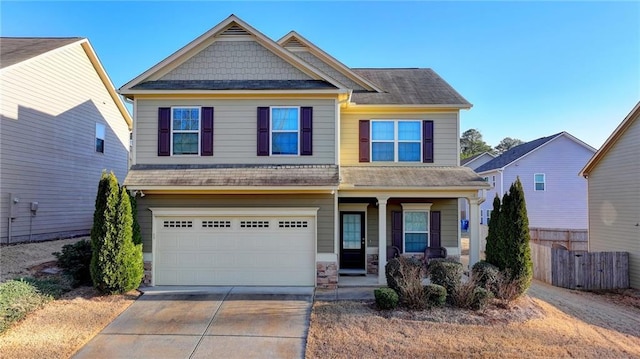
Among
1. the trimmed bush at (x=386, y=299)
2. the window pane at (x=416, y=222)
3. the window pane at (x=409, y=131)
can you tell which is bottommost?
the trimmed bush at (x=386, y=299)

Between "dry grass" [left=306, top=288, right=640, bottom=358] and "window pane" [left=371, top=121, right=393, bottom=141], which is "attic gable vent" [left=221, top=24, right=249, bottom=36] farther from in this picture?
"dry grass" [left=306, top=288, right=640, bottom=358]

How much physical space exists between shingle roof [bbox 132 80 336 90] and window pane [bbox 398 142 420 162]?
3.35m

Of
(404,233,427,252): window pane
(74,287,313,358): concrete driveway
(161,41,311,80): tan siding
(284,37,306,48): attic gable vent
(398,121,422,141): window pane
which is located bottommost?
(74,287,313,358): concrete driveway

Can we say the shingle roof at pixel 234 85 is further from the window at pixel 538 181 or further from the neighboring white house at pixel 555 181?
the window at pixel 538 181

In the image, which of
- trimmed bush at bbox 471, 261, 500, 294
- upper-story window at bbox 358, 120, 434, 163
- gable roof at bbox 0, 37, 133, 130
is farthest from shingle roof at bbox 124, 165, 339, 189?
gable roof at bbox 0, 37, 133, 130

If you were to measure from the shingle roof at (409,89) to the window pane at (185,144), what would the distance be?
5.23 metres

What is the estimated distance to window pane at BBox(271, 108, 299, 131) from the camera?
36.6 ft

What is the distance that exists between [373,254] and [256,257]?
4.00 m

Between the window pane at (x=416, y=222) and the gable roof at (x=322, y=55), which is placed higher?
the gable roof at (x=322, y=55)

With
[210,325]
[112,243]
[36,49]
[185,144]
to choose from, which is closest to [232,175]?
[185,144]

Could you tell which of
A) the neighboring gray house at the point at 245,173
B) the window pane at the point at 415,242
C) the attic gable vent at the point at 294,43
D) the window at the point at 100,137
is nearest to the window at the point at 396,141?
the neighboring gray house at the point at 245,173

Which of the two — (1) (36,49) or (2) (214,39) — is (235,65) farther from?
(1) (36,49)

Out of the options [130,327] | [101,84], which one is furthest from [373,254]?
[101,84]

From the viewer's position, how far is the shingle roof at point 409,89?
41.7ft
